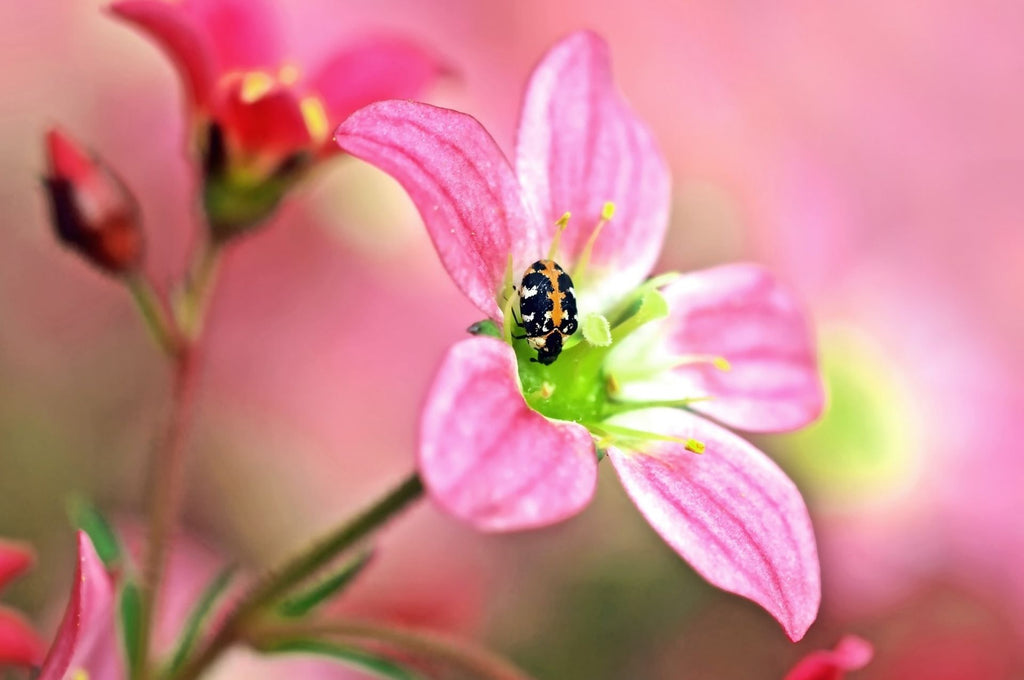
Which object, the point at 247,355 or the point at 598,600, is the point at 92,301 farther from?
the point at 598,600

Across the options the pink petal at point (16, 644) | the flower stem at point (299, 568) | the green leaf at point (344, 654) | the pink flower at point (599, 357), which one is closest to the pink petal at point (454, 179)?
the pink flower at point (599, 357)

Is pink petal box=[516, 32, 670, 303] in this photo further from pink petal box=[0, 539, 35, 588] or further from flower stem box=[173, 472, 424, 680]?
pink petal box=[0, 539, 35, 588]

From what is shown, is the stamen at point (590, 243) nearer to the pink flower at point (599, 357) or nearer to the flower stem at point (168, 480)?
the pink flower at point (599, 357)

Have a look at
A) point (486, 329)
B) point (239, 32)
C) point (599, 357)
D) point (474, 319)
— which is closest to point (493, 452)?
point (486, 329)

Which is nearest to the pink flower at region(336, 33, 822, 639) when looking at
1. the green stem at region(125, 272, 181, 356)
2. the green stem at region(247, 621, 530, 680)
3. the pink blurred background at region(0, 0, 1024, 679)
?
the green stem at region(247, 621, 530, 680)

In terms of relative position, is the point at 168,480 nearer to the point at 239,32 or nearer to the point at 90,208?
the point at 90,208

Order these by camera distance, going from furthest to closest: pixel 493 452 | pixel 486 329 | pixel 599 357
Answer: pixel 599 357 < pixel 486 329 < pixel 493 452
